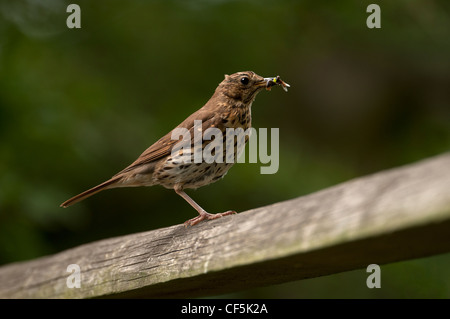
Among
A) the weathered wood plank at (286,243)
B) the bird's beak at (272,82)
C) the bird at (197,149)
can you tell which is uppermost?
the bird's beak at (272,82)

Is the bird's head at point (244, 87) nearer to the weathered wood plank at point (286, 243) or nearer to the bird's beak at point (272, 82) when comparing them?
the bird's beak at point (272, 82)

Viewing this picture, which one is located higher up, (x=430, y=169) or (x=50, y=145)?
(x=50, y=145)

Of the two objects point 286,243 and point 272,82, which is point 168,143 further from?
point 286,243

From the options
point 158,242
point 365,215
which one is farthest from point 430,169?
point 158,242

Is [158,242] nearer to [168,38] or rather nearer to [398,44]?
[168,38]

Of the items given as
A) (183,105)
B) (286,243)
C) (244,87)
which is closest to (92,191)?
(244,87)

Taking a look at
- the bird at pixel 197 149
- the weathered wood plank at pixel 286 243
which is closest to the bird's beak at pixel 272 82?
the bird at pixel 197 149
